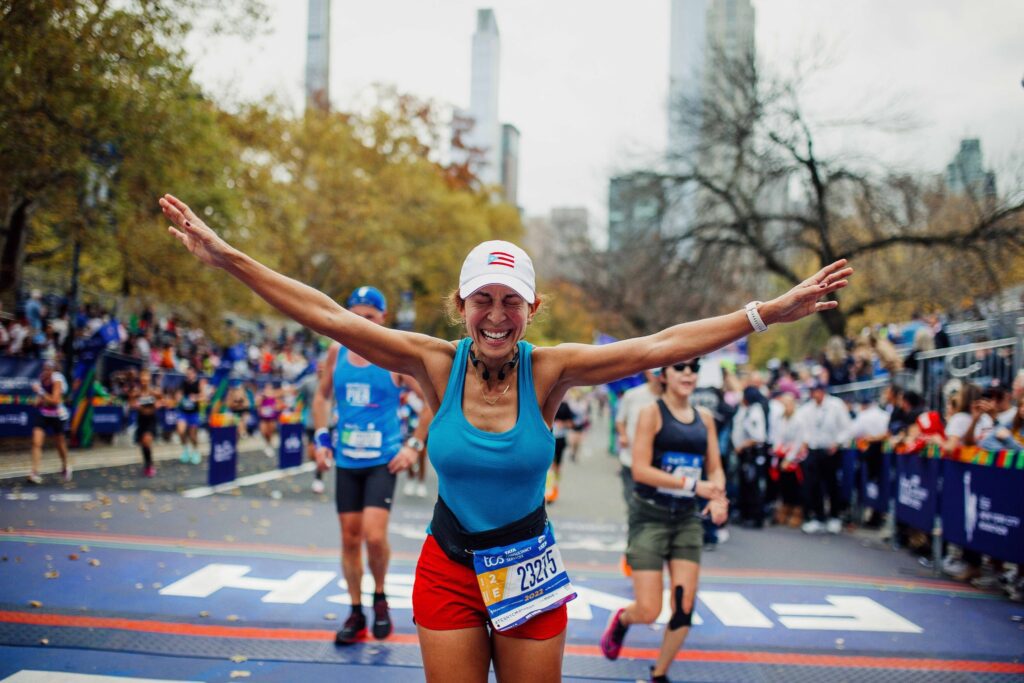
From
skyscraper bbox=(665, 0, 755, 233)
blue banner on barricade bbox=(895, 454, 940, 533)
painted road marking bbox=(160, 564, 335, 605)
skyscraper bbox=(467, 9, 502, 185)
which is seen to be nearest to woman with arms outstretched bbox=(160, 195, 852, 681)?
painted road marking bbox=(160, 564, 335, 605)

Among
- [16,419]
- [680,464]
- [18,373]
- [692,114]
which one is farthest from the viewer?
[692,114]

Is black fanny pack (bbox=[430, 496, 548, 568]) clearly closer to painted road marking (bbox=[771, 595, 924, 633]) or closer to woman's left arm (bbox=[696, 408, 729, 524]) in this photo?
woman's left arm (bbox=[696, 408, 729, 524])

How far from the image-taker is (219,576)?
281 inches

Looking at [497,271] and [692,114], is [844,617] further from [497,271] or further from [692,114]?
[692,114]

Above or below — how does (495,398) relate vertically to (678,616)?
above

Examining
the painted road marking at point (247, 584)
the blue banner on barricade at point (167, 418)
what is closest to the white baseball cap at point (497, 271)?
the painted road marking at point (247, 584)

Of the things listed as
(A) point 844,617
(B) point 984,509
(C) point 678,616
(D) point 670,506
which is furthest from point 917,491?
(C) point 678,616

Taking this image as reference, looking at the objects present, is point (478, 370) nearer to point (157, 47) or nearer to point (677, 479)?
point (677, 479)

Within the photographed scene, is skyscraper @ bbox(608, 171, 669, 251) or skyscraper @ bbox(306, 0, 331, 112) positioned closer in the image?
skyscraper @ bbox(608, 171, 669, 251)

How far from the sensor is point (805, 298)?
299cm

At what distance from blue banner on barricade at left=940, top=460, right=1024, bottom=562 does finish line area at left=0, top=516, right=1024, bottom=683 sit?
51 cm

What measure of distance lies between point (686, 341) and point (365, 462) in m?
3.32

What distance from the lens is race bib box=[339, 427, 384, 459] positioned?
575 centimetres

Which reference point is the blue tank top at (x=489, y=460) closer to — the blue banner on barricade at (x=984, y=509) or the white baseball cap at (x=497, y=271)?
the white baseball cap at (x=497, y=271)
